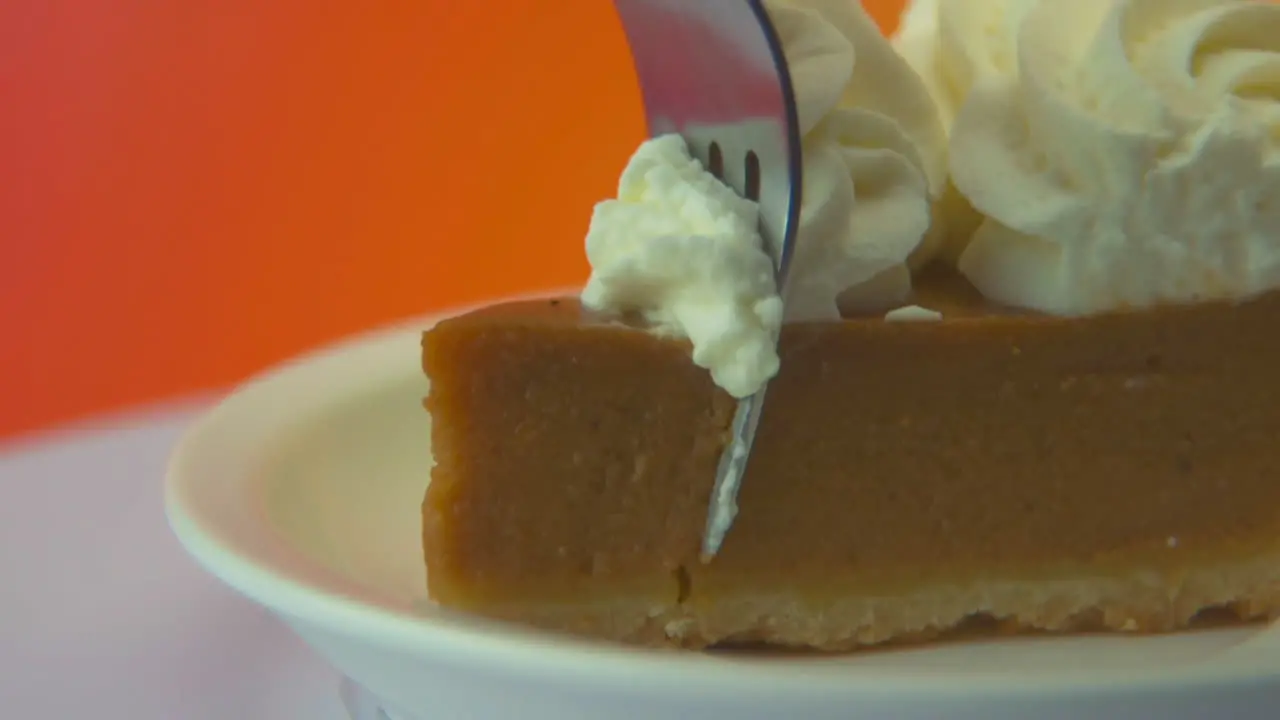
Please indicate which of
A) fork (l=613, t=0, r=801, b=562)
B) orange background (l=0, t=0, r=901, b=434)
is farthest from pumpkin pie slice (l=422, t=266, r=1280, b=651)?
orange background (l=0, t=0, r=901, b=434)

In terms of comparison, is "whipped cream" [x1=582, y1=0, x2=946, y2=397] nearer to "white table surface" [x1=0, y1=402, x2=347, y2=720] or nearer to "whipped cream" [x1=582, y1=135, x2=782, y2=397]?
"whipped cream" [x1=582, y1=135, x2=782, y2=397]

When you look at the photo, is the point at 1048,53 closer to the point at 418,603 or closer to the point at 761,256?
the point at 761,256

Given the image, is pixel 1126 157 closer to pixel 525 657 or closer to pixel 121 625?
pixel 525 657

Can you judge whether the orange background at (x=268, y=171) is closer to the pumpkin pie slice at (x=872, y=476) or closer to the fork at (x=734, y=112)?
the fork at (x=734, y=112)

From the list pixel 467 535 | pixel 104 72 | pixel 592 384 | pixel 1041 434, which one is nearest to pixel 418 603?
pixel 467 535

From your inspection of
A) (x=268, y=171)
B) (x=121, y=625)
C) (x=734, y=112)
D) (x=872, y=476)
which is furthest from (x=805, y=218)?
(x=268, y=171)

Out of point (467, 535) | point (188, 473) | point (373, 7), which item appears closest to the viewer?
point (467, 535)
